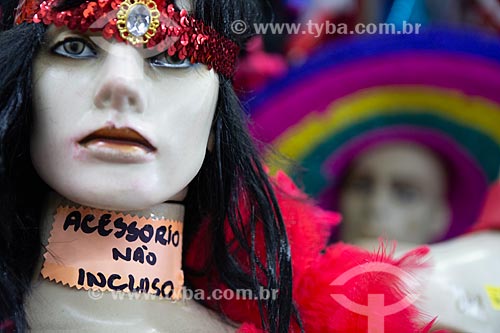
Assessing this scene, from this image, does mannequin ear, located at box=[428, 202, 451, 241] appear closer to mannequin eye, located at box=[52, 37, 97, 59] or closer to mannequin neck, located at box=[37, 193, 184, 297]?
mannequin neck, located at box=[37, 193, 184, 297]

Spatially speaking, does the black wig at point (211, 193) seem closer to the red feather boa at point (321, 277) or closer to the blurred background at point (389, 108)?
the red feather boa at point (321, 277)

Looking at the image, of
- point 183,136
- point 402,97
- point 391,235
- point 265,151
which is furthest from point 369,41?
point 183,136

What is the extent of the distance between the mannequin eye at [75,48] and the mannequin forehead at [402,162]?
1.36 meters

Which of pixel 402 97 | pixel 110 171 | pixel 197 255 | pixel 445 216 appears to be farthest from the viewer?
pixel 445 216

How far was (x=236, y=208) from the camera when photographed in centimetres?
124

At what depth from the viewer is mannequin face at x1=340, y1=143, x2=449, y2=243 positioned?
227cm

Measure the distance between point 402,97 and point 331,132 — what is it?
0.21m

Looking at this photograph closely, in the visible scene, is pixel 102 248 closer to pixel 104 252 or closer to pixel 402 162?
pixel 104 252

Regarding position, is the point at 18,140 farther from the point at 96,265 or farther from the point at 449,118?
the point at 449,118

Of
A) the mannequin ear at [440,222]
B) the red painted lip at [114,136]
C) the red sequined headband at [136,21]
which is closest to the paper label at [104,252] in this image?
the red painted lip at [114,136]

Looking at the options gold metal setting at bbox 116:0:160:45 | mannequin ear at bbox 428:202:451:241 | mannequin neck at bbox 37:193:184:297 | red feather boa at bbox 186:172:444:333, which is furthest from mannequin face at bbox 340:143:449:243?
gold metal setting at bbox 116:0:160:45

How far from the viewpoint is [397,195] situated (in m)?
2.30

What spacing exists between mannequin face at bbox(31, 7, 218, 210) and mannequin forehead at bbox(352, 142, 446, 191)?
1.28 metres

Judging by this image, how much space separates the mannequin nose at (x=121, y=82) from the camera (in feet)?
3.33
